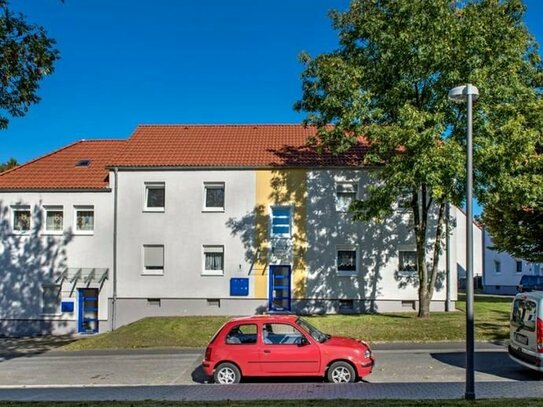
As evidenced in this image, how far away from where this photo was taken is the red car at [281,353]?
12.9m

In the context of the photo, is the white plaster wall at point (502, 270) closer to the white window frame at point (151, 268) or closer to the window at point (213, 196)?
the window at point (213, 196)

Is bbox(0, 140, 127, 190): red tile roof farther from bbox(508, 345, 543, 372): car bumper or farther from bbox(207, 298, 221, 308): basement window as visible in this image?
bbox(508, 345, 543, 372): car bumper

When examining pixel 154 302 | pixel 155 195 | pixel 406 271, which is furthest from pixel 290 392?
pixel 155 195

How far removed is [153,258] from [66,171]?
687 centimetres

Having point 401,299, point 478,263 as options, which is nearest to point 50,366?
point 401,299

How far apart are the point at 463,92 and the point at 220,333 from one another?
7.42 metres

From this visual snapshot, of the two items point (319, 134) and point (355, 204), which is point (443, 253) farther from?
point (319, 134)

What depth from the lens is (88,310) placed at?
2811 centimetres

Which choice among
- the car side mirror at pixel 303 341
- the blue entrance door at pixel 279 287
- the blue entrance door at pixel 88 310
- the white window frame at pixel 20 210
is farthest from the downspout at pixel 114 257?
the car side mirror at pixel 303 341

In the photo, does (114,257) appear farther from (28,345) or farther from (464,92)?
(464,92)

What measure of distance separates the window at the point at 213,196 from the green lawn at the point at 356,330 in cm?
579

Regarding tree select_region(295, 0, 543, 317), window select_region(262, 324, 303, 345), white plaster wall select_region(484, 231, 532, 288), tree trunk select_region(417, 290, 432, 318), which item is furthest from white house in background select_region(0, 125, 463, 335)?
white plaster wall select_region(484, 231, 532, 288)

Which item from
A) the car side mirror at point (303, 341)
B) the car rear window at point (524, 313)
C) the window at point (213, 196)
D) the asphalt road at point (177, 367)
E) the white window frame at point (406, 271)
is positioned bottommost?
the asphalt road at point (177, 367)

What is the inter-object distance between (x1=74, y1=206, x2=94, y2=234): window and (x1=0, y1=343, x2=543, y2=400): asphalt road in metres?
8.15
